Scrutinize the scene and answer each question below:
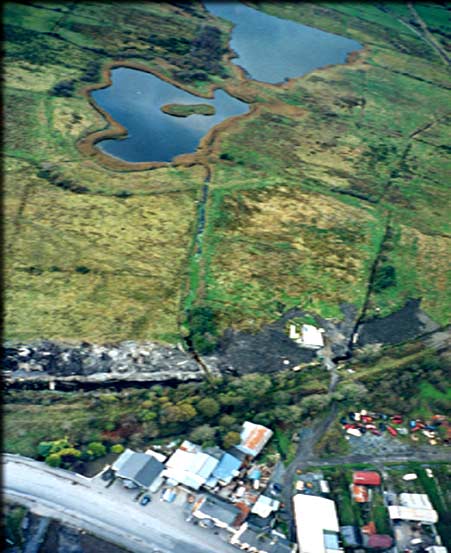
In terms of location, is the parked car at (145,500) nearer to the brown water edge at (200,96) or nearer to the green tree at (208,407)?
the green tree at (208,407)

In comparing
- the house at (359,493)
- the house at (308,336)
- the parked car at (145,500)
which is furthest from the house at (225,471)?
the house at (308,336)

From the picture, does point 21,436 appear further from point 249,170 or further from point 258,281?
point 249,170

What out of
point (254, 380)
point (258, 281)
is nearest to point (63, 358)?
point (254, 380)

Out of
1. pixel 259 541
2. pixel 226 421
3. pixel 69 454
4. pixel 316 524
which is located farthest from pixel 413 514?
pixel 69 454

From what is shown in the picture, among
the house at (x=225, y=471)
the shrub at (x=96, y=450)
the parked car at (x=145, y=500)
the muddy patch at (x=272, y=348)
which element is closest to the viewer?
the parked car at (x=145, y=500)

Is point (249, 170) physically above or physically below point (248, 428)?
above

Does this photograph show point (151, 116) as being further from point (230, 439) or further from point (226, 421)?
point (230, 439)
